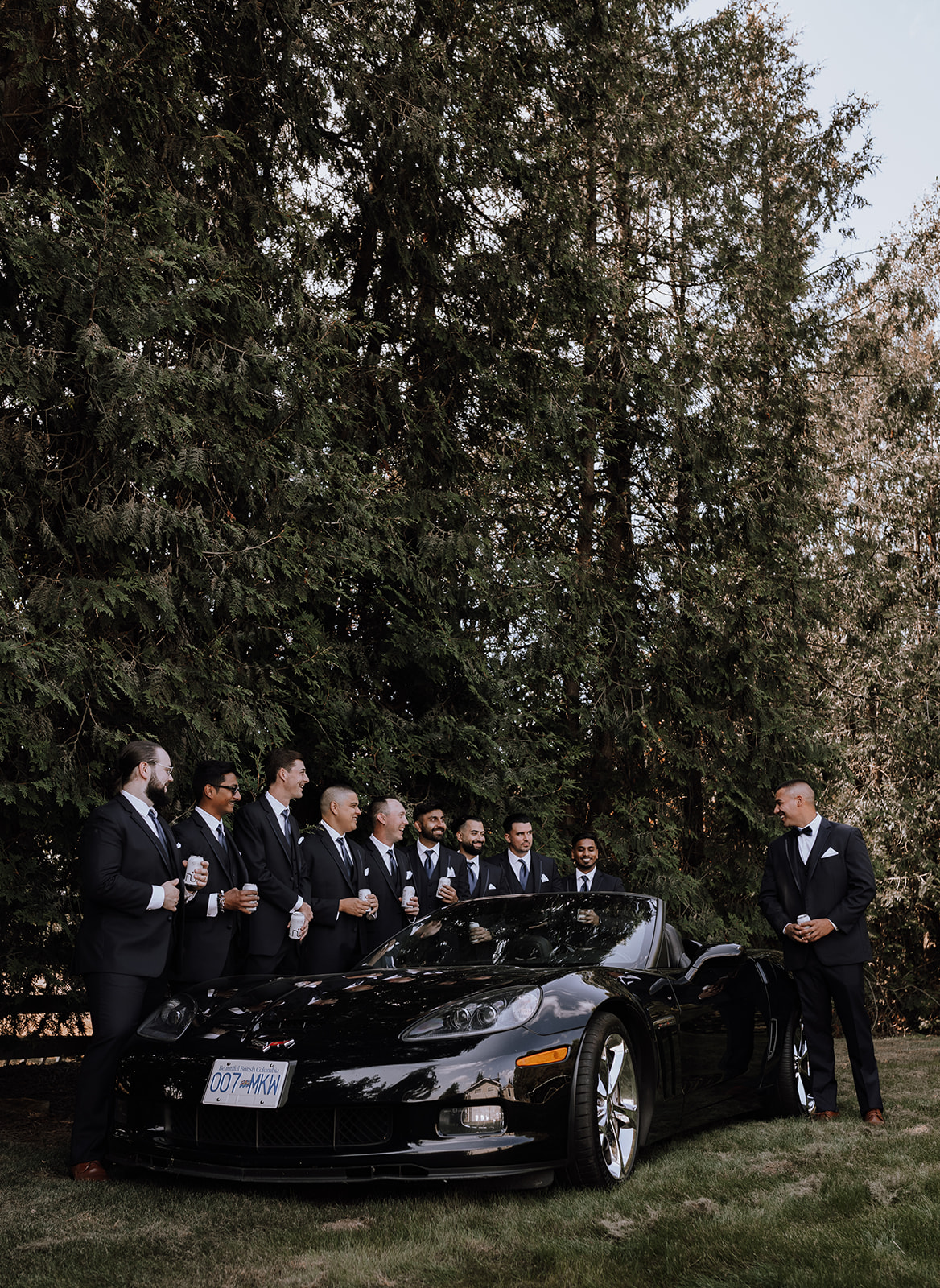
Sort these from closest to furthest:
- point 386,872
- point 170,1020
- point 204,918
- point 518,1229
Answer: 1. point 518,1229
2. point 170,1020
3. point 204,918
4. point 386,872

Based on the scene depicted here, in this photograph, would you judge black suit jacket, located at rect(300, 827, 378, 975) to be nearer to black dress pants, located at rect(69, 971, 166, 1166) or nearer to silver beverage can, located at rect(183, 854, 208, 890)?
silver beverage can, located at rect(183, 854, 208, 890)

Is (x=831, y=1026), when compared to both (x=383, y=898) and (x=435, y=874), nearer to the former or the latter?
(x=383, y=898)

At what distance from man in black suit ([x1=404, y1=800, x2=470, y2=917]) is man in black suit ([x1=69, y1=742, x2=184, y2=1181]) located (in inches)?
126

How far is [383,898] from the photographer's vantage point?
28.1 ft

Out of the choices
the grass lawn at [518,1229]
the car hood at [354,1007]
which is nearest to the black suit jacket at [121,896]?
the car hood at [354,1007]

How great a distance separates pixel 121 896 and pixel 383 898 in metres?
3.00

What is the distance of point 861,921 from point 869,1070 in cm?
78

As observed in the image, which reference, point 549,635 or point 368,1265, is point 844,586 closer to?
point 549,635

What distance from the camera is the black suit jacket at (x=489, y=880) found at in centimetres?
962

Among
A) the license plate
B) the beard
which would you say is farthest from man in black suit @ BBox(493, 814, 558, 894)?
the license plate

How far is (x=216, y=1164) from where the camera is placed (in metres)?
4.87

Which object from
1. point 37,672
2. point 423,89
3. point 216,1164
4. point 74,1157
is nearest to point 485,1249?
point 216,1164

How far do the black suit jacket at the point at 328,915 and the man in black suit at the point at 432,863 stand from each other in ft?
3.72

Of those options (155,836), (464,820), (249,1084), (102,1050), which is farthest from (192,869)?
(464,820)
